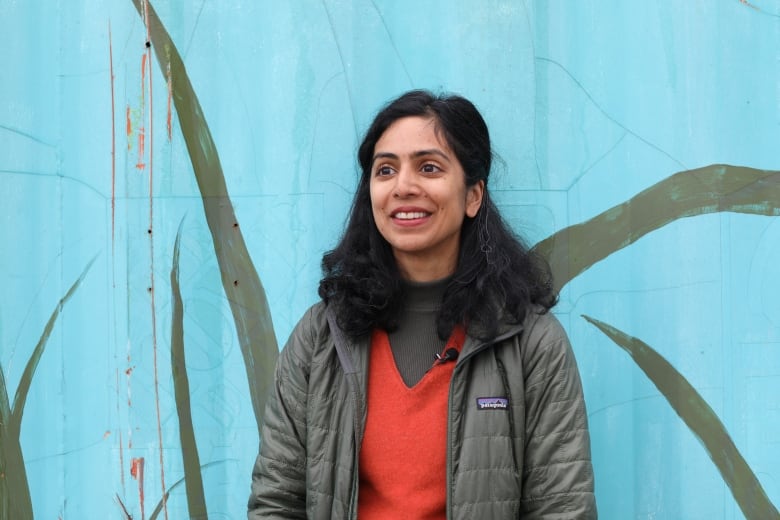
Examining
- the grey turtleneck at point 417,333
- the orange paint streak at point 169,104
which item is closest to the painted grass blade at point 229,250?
the orange paint streak at point 169,104

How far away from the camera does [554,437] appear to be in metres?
1.71

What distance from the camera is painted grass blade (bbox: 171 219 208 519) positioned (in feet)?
7.55

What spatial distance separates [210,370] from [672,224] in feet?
4.73

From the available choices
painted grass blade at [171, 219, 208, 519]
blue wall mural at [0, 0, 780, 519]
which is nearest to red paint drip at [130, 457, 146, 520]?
blue wall mural at [0, 0, 780, 519]

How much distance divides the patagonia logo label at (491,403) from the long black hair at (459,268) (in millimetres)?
144

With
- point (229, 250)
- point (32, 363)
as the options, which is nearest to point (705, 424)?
point (229, 250)

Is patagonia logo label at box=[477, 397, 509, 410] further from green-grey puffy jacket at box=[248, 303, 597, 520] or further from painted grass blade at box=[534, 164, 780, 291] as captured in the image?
painted grass blade at box=[534, 164, 780, 291]

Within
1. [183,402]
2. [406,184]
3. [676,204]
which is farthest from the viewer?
[183,402]

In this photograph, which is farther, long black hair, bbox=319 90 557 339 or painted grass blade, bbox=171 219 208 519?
painted grass blade, bbox=171 219 208 519

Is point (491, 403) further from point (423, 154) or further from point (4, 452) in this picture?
point (4, 452)

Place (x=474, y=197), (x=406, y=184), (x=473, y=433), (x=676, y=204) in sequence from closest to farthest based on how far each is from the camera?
1. (x=473, y=433)
2. (x=406, y=184)
3. (x=474, y=197)
4. (x=676, y=204)

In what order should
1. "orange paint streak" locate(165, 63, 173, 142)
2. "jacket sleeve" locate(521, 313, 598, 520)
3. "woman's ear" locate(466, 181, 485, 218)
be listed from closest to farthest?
"jacket sleeve" locate(521, 313, 598, 520), "woman's ear" locate(466, 181, 485, 218), "orange paint streak" locate(165, 63, 173, 142)

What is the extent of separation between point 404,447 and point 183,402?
34.0 inches

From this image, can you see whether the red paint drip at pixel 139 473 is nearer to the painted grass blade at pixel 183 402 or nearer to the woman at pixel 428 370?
the painted grass blade at pixel 183 402
